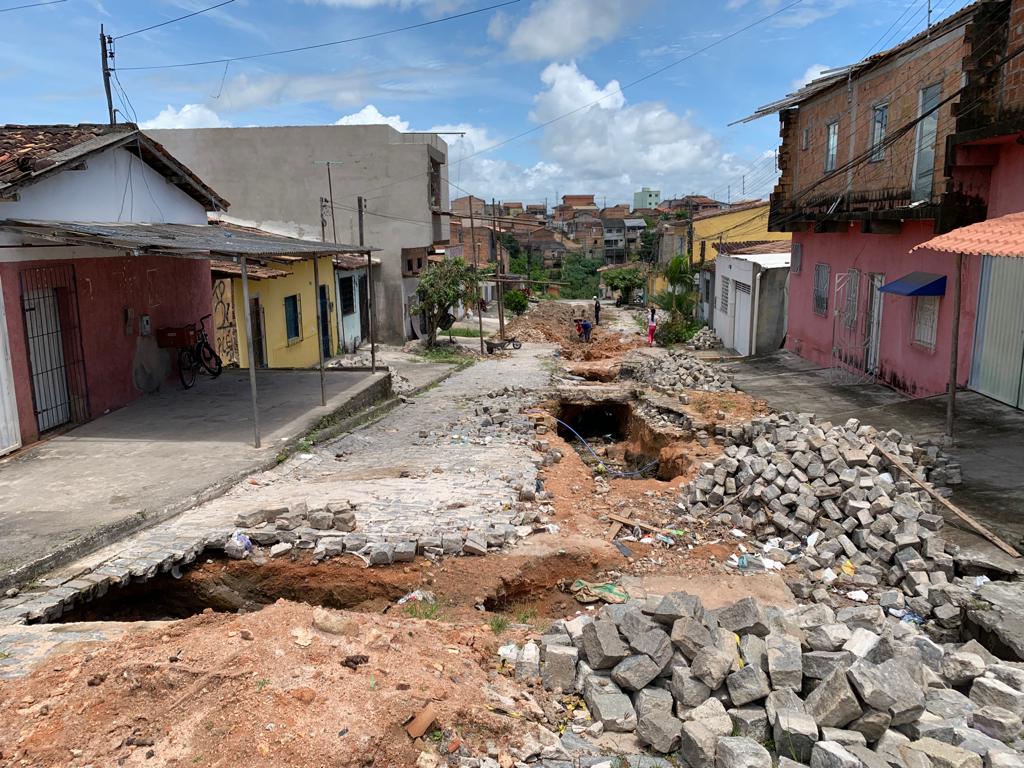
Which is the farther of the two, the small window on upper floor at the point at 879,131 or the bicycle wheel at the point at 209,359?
the bicycle wheel at the point at 209,359

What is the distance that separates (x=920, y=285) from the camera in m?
11.9

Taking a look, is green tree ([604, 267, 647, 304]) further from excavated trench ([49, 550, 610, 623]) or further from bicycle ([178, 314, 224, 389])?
excavated trench ([49, 550, 610, 623])

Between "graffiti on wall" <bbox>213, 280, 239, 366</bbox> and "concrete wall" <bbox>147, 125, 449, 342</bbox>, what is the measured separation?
9758 mm

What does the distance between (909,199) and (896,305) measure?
190 cm

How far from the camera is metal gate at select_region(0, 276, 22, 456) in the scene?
9.01 meters

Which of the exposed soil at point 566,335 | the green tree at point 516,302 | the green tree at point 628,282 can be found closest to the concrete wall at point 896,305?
the exposed soil at point 566,335

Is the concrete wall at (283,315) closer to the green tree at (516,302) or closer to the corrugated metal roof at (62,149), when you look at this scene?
the corrugated metal roof at (62,149)

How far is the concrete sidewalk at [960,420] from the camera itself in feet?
24.1

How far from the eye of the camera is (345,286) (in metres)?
24.6

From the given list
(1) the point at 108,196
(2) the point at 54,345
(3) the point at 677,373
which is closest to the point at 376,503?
(2) the point at 54,345

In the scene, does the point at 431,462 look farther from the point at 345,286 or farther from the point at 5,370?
the point at 345,286

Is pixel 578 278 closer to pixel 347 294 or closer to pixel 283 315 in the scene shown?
pixel 347 294

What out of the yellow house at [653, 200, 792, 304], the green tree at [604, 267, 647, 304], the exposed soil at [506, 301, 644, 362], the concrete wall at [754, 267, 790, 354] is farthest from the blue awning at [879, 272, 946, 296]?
the green tree at [604, 267, 647, 304]

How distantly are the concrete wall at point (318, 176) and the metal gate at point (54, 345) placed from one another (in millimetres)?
16221
